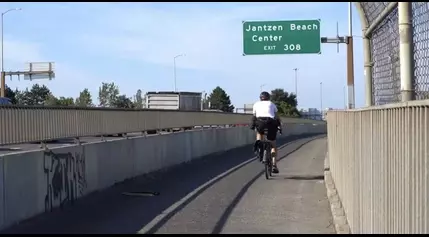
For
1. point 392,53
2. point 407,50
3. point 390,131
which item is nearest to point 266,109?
point 392,53

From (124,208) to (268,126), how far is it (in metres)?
5.05

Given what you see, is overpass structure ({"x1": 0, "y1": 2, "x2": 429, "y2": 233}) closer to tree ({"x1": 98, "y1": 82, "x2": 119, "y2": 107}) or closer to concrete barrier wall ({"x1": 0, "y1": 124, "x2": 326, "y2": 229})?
concrete barrier wall ({"x1": 0, "y1": 124, "x2": 326, "y2": 229})

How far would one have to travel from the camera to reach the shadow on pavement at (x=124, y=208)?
8438 mm

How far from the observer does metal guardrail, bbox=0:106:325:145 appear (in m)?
9.73

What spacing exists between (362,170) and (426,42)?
61.2 inches

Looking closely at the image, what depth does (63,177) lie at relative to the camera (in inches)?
402

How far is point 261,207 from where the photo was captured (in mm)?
10500

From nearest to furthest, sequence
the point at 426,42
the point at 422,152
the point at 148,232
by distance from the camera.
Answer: the point at 422,152, the point at 426,42, the point at 148,232

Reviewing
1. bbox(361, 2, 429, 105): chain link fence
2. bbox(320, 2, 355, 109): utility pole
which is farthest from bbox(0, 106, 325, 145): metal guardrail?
bbox(320, 2, 355, 109): utility pole

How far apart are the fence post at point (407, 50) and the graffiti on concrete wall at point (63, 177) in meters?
5.82

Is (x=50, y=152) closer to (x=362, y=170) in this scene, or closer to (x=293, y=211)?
(x=293, y=211)

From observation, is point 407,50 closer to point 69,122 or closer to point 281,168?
point 69,122

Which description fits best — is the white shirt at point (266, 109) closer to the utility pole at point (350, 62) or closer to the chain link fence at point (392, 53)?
the utility pole at point (350, 62)

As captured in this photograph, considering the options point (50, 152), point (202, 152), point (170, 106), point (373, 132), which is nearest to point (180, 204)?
point (50, 152)
